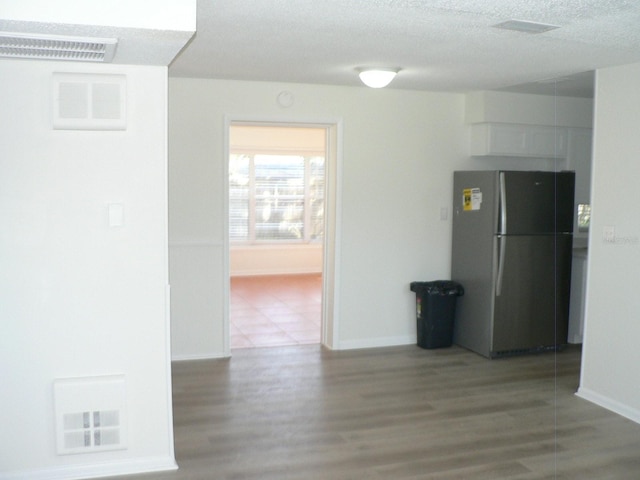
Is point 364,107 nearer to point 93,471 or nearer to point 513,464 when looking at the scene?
point 513,464

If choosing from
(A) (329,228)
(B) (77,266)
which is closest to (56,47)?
(B) (77,266)

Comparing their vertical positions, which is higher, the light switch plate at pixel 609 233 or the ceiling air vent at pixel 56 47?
the ceiling air vent at pixel 56 47

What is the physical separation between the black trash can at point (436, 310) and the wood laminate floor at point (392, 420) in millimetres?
201

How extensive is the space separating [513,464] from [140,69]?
2809 millimetres

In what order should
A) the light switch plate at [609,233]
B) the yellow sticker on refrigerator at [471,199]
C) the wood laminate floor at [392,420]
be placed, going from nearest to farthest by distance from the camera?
the wood laminate floor at [392,420] → the light switch plate at [609,233] → the yellow sticker on refrigerator at [471,199]

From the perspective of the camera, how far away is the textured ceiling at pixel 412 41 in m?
2.84

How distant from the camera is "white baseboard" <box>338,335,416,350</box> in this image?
570cm

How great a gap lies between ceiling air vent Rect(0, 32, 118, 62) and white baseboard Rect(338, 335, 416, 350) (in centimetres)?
345

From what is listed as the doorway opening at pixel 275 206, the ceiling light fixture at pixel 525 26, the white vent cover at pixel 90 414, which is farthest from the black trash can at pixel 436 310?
the doorway opening at pixel 275 206

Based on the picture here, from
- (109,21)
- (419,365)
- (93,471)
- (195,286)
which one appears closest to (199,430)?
(93,471)

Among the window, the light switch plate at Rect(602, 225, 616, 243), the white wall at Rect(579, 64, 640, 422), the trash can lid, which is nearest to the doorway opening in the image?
the window

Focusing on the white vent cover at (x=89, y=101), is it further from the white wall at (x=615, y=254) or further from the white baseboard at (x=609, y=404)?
the white baseboard at (x=609, y=404)

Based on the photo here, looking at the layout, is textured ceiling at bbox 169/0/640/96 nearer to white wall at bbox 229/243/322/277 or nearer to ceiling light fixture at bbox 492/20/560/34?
ceiling light fixture at bbox 492/20/560/34

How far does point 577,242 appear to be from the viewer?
18.7ft
